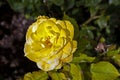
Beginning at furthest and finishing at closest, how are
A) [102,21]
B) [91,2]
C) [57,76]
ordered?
[102,21] → [91,2] → [57,76]

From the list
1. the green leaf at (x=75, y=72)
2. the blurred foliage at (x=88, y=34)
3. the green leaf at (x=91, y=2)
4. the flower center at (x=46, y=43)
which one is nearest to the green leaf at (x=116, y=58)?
the blurred foliage at (x=88, y=34)

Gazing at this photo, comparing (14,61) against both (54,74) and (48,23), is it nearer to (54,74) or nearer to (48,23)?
(54,74)

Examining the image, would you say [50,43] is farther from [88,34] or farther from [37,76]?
[88,34]

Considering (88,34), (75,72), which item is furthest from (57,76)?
(88,34)

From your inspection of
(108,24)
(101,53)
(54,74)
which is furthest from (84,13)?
(54,74)

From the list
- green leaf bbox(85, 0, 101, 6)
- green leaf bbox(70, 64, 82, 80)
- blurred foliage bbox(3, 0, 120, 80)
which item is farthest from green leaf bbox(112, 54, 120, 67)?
green leaf bbox(85, 0, 101, 6)

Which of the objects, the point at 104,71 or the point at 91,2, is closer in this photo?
the point at 104,71

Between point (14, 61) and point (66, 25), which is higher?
point (66, 25)
